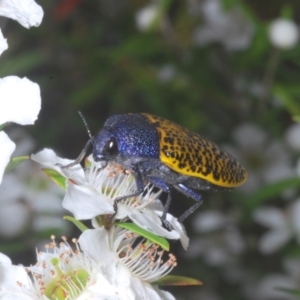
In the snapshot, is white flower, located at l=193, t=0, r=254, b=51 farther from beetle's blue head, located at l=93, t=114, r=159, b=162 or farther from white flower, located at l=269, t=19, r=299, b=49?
beetle's blue head, located at l=93, t=114, r=159, b=162

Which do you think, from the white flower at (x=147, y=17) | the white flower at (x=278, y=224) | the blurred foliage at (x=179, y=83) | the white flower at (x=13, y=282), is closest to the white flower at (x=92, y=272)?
the white flower at (x=13, y=282)

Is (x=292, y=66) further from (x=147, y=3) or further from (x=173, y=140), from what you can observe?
(x=173, y=140)

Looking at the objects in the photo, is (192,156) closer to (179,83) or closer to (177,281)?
(177,281)

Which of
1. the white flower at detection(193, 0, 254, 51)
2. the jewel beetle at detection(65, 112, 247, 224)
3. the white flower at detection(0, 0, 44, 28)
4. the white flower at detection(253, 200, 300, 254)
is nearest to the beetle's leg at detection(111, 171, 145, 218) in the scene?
the jewel beetle at detection(65, 112, 247, 224)

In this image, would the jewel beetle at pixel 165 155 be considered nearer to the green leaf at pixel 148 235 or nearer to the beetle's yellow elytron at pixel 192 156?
the beetle's yellow elytron at pixel 192 156

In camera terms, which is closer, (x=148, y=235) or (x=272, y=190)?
(x=148, y=235)

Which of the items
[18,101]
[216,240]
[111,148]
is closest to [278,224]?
[216,240]
